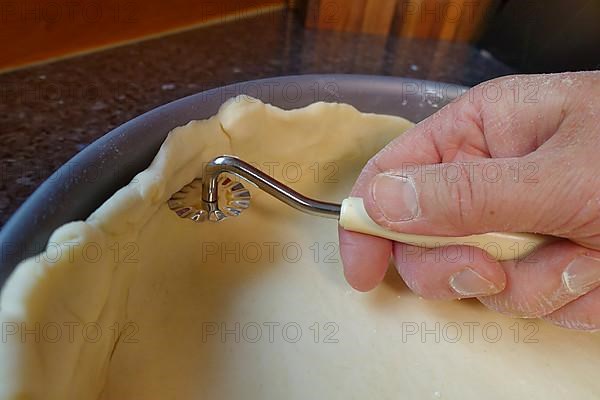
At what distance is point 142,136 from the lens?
1.48ft

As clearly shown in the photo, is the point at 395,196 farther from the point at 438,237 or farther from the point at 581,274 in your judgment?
the point at 581,274


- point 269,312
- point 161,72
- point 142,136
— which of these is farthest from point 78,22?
point 269,312

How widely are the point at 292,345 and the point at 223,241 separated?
0.11 metres

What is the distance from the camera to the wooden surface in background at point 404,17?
34.1 inches

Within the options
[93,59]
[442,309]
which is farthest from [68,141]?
[442,309]

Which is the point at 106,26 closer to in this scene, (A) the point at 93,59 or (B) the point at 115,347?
(A) the point at 93,59

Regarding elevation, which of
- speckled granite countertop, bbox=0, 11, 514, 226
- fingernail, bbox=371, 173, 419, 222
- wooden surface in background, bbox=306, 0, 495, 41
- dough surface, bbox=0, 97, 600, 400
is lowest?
dough surface, bbox=0, 97, 600, 400

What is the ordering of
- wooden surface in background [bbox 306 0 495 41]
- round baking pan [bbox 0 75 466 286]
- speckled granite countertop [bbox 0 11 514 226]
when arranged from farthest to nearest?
1. wooden surface in background [bbox 306 0 495 41]
2. speckled granite countertop [bbox 0 11 514 226]
3. round baking pan [bbox 0 75 466 286]

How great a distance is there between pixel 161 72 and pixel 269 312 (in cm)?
40

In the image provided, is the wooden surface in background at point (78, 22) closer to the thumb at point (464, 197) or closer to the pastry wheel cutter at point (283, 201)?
the pastry wheel cutter at point (283, 201)

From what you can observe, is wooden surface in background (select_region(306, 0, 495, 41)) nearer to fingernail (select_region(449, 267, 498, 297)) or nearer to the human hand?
the human hand

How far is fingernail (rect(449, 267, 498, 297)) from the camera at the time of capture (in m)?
0.44

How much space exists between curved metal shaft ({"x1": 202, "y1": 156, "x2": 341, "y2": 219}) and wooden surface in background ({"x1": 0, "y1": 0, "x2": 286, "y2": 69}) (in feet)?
1.02

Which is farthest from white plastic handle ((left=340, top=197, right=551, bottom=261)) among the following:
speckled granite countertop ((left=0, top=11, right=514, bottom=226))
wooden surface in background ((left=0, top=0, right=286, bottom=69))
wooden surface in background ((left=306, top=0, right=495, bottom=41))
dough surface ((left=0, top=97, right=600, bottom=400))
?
wooden surface in background ((left=306, top=0, right=495, bottom=41))
